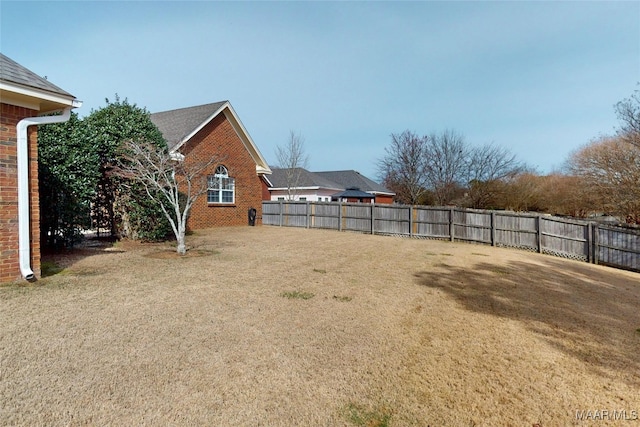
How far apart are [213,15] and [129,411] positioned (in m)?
13.6

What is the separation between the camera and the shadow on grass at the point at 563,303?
3849mm

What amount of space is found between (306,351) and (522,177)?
29250mm

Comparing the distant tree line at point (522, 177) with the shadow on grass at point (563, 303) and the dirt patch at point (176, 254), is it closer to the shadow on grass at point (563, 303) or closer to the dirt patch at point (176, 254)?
the shadow on grass at point (563, 303)

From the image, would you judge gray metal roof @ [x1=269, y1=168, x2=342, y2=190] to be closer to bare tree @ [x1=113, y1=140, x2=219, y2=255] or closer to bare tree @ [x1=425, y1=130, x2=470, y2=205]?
bare tree @ [x1=425, y1=130, x2=470, y2=205]

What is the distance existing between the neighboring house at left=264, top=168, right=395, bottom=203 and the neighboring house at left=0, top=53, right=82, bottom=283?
22.4 metres

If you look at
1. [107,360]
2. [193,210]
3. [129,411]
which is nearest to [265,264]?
[107,360]

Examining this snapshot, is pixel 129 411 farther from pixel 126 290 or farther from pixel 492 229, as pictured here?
pixel 492 229

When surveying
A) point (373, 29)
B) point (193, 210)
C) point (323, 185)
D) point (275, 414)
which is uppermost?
point (373, 29)

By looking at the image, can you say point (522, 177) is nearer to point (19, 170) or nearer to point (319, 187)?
point (319, 187)

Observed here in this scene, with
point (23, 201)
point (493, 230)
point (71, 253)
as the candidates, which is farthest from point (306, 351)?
point (493, 230)

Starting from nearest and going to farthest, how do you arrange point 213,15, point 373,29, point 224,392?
point 224,392, point 213,15, point 373,29

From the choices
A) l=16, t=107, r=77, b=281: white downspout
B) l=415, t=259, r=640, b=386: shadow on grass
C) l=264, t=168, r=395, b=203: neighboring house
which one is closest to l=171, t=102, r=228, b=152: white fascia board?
l=16, t=107, r=77, b=281: white downspout

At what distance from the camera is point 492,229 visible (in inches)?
568

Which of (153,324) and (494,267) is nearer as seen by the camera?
(153,324)
